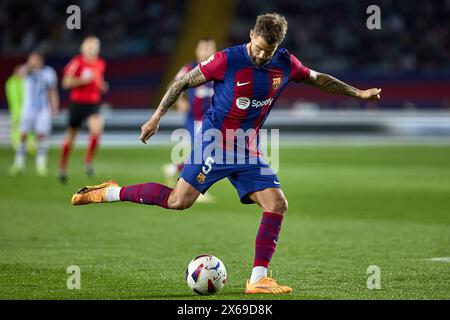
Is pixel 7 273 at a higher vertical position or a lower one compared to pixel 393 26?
lower

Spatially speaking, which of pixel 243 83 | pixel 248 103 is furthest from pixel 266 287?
pixel 243 83

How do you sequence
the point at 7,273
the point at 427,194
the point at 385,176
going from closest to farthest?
the point at 7,273, the point at 427,194, the point at 385,176

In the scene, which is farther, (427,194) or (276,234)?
(427,194)

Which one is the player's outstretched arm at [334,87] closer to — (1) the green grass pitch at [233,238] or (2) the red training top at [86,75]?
(1) the green grass pitch at [233,238]

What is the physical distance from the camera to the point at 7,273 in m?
8.32

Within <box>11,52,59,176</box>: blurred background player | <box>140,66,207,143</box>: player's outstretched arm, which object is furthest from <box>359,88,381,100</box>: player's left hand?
<box>11,52,59,176</box>: blurred background player

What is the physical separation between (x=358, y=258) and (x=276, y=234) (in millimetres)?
1858

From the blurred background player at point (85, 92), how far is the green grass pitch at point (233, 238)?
0.75m

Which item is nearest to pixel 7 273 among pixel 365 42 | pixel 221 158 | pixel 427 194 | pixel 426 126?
pixel 221 158

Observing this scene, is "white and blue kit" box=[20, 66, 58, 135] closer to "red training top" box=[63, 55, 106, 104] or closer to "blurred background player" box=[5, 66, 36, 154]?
"red training top" box=[63, 55, 106, 104]

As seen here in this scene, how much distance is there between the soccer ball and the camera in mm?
7305

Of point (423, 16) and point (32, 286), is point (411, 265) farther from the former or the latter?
point (423, 16)

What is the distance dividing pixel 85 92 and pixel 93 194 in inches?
391

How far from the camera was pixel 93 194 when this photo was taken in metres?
8.23
